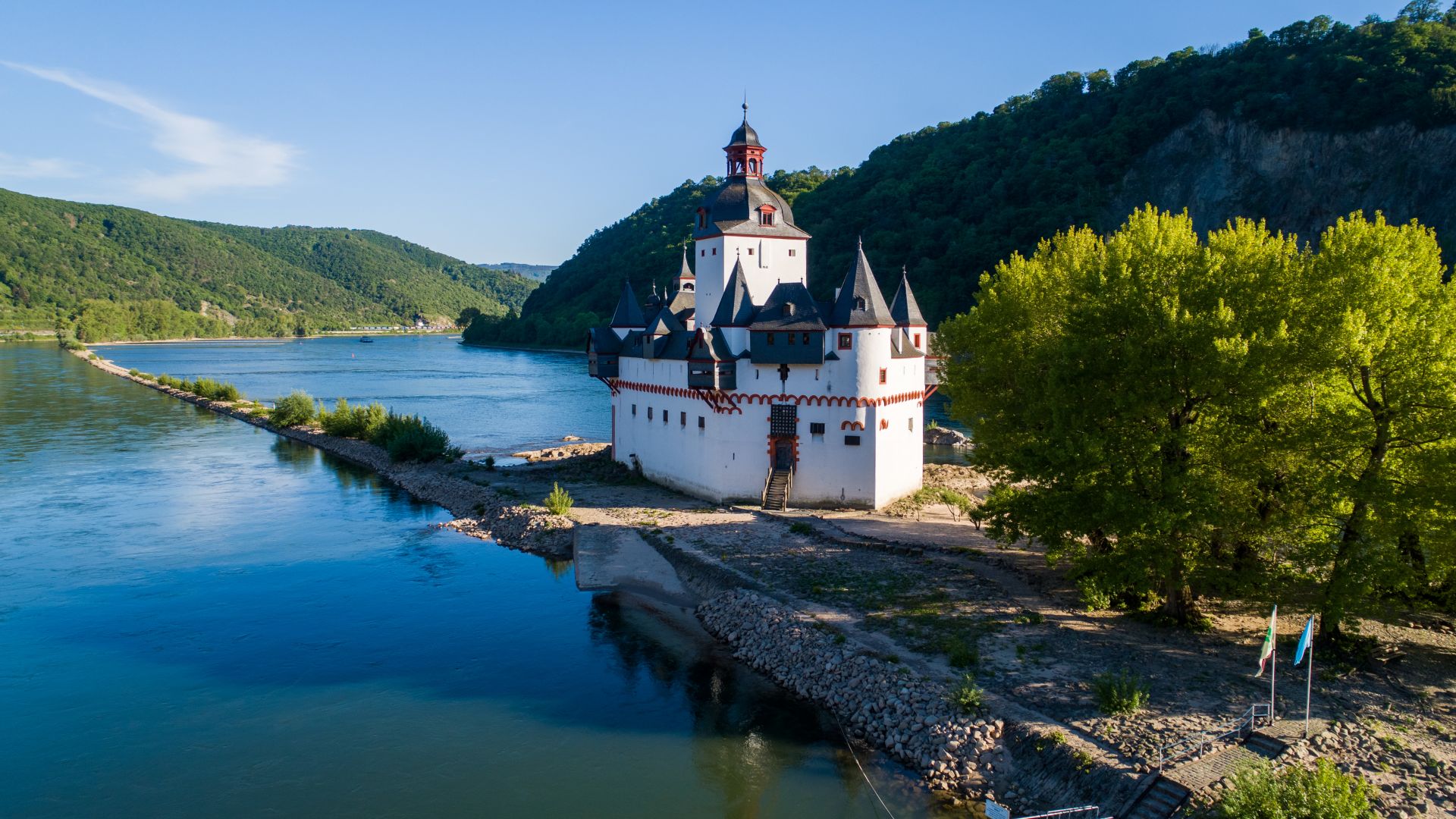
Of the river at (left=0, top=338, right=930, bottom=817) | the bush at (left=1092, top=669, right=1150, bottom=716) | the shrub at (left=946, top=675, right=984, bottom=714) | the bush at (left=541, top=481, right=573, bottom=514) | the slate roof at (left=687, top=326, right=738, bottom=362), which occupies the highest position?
the slate roof at (left=687, top=326, right=738, bottom=362)

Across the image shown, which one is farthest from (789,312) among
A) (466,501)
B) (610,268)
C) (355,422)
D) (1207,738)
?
(610,268)

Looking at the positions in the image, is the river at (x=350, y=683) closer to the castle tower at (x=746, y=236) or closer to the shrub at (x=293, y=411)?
the castle tower at (x=746, y=236)

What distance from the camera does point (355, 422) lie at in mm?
62062

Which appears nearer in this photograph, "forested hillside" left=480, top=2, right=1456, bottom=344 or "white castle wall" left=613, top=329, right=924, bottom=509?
"white castle wall" left=613, top=329, right=924, bottom=509

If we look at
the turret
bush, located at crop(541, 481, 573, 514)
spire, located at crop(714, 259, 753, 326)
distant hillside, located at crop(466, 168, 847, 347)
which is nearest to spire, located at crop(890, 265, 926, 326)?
spire, located at crop(714, 259, 753, 326)

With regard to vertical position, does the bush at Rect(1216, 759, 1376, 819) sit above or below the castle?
below

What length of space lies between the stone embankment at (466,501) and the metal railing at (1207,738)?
2232cm

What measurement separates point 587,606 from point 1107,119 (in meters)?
88.0

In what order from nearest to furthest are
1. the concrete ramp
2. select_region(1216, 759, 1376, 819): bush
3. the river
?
select_region(1216, 759, 1376, 819): bush, the river, the concrete ramp

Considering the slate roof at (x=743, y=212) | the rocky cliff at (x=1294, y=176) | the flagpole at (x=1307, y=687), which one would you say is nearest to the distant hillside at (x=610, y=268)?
the rocky cliff at (x=1294, y=176)

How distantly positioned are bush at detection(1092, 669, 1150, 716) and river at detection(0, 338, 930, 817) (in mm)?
4385

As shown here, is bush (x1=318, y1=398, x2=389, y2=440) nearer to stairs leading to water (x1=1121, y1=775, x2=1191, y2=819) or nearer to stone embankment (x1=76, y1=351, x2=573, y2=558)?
stone embankment (x1=76, y1=351, x2=573, y2=558)

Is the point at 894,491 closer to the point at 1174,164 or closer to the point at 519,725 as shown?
the point at 519,725

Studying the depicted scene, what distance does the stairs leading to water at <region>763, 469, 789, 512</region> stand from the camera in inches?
1411
